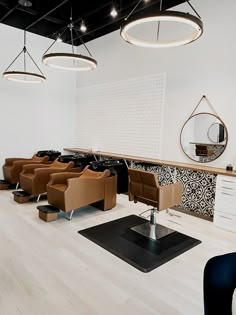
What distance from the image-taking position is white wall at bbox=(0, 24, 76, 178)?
5660mm

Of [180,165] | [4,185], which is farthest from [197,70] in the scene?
[4,185]

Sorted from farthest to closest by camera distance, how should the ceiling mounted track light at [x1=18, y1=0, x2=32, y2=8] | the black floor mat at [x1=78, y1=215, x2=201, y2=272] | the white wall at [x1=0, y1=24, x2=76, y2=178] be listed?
the white wall at [x1=0, y1=24, x2=76, y2=178] → the ceiling mounted track light at [x1=18, y1=0, x2=32, y2=8] → the black floor mat at [x1=78, y1=215, x2=201, y2=272]

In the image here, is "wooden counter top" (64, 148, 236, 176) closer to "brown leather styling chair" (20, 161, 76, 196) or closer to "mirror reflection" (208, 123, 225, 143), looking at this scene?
"mirror reflection" (208, 123, 225, 143)

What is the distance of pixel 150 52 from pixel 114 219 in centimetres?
350

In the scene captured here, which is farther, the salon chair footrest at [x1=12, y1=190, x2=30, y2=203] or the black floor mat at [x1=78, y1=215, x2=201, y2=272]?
the salon chair footrest at [x1=12, y1=190, x2=30, y2=203]

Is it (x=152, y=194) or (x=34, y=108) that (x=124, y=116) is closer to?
(x=34, y=108)

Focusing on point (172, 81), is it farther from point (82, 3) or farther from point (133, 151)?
point (82, 3)

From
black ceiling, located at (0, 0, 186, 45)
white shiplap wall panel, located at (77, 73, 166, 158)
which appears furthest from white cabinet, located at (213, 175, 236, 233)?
black ceiling, located at (0, 0, 186, 45)

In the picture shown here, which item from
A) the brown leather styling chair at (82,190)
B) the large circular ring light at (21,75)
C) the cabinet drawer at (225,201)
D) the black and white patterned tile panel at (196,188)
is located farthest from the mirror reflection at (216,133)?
the large circular ring light at (21,75)

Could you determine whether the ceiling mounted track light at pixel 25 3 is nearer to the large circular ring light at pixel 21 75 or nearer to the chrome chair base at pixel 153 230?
the large circular ring light at pixel 21 75

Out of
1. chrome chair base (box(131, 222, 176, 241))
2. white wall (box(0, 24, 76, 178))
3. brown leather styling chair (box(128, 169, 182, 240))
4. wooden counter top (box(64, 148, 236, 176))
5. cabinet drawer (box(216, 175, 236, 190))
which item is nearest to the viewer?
brown leather styling chair (box(128, 169, 182, 240))

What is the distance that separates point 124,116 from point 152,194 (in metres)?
Answer: 2.92

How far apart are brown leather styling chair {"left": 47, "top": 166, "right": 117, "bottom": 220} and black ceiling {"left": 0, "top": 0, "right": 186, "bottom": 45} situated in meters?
3.17

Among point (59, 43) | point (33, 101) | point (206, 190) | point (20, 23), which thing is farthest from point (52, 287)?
point (59, 43)
